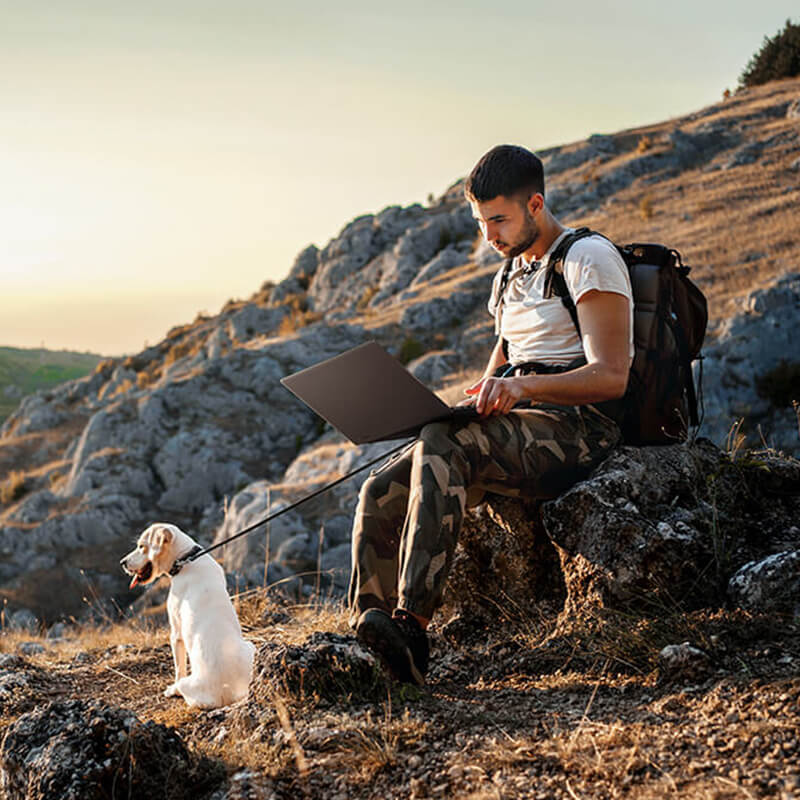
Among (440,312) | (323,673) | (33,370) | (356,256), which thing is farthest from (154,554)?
(33,370)

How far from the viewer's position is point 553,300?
3869 millimetres

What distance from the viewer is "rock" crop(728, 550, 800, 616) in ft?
10.6

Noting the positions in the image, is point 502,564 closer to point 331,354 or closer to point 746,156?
point 331,354

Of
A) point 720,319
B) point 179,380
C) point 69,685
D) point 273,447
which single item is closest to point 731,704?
point 69,685

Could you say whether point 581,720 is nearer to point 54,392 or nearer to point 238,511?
point 238,511

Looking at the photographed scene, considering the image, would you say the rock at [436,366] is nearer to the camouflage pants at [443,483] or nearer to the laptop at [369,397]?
the camouflage pants at [443,483]

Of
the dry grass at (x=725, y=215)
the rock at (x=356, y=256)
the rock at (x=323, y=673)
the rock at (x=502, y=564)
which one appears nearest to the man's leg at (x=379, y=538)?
the rock at (x=323, y=673)

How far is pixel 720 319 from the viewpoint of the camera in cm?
1873

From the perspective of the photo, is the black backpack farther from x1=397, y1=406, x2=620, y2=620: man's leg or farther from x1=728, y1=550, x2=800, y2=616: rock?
x1=728, y1=550, x2=800, y2=616: rock

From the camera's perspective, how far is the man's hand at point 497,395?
11.5ft

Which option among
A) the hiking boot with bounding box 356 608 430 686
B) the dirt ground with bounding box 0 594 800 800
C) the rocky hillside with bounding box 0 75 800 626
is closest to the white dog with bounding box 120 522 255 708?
the dirt ground with bounding box 0 594 800 800

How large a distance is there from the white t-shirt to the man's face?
0.46 ft

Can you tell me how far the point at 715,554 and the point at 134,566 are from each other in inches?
121

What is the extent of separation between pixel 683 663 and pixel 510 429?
1.22m
